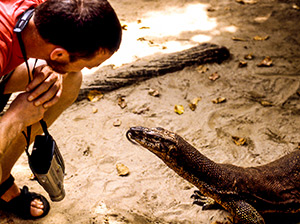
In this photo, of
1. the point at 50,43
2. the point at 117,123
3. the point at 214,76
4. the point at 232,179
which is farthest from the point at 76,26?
the point at 214,76

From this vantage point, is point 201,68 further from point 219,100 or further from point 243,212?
point 243,212

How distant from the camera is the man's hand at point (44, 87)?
212cm

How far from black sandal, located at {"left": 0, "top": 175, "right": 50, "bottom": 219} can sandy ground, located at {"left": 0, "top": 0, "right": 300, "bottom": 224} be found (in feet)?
0.25

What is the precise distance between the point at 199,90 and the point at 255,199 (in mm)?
1996

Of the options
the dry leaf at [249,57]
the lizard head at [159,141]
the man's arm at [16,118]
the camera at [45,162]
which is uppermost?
the man's arm at [16,118]

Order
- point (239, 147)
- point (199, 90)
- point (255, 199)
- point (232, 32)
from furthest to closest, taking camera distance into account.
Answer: point (232, 32) → point (199, 90) → point (239, 147) → point (255, 199)

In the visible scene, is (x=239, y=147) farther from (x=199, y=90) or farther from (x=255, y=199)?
(x=199, y=90)

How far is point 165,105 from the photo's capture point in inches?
164

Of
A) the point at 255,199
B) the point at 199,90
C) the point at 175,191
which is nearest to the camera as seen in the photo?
the point at 255,199

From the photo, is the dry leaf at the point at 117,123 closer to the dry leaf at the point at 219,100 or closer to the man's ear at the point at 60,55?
the dry leaf at the point at 219,100

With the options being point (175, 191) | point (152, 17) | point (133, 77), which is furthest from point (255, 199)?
point (152, 17)

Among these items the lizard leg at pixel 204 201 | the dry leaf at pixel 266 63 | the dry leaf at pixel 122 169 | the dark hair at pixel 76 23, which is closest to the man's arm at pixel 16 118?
the dark hair at pixel 76 23

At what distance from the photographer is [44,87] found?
7.00 ft

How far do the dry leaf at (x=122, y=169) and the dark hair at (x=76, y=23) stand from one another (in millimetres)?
1548
